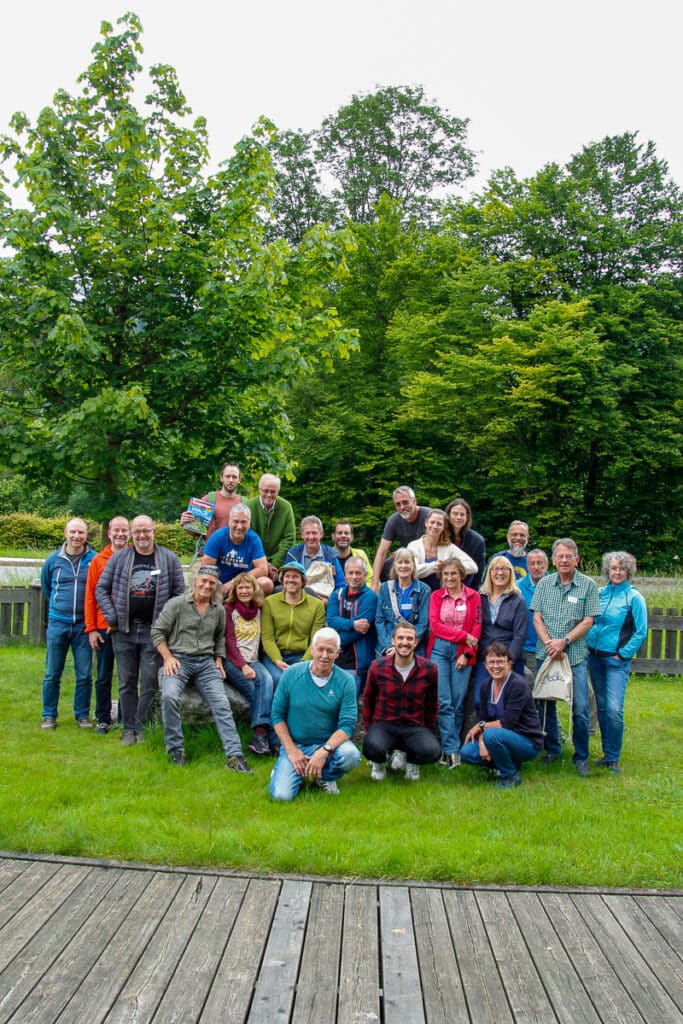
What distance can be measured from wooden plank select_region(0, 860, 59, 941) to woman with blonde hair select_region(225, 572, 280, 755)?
223cm

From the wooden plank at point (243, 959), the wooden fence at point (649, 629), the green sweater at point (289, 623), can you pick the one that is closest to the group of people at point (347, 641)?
the green sweater at point (289, 623)

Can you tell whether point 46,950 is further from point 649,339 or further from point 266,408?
point 649,339

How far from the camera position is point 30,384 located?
381 inches

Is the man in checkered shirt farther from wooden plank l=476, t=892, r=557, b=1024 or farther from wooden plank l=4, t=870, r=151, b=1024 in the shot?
wooden plank l=4, t=870, r=151, b=1024

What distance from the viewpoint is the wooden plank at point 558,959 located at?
341cm

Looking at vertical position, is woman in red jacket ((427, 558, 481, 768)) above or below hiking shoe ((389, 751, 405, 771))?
above

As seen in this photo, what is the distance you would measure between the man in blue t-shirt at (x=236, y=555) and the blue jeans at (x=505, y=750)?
2.21m

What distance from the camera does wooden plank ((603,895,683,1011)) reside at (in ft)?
12.0

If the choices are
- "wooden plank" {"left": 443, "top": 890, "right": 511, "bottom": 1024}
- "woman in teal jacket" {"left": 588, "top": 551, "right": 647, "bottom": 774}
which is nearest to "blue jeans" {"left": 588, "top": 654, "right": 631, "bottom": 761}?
"woman in teal jacket" {"left": 588, "top": 551, "right": 647, "bottom": 774}

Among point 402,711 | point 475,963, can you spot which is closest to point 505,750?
point 402,711

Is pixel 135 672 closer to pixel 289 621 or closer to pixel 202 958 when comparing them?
pixel 289 621

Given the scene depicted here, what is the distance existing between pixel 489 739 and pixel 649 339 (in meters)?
20.5

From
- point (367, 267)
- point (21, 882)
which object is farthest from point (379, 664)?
point (367, 267)

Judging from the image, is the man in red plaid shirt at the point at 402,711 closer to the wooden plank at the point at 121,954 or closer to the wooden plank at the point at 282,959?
the wooden plank at the point at 282,959
